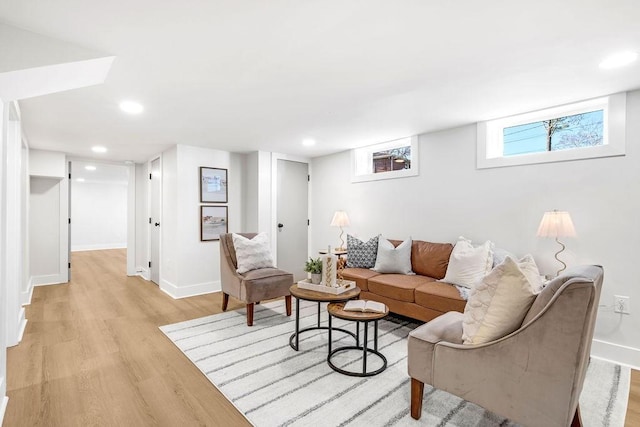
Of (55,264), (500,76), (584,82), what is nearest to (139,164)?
(55,264)

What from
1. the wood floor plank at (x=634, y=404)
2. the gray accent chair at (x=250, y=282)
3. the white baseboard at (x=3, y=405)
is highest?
the gray accent chair at (x=250, y=282)

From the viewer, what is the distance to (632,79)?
2.32 meters

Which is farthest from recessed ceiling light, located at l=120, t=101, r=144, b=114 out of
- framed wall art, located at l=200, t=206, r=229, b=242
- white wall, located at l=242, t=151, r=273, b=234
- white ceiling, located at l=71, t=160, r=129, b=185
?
white ceiling, located at l=71, t=160, r=129, b=185

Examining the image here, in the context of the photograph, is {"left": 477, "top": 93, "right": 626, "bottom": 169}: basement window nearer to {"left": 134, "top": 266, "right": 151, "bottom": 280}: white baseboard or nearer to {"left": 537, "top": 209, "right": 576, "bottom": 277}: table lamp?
{"left": 537, "top": 209, "right": 576, "bottom": 277}: table lamp

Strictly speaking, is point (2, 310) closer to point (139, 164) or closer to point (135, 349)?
point (135, 349)

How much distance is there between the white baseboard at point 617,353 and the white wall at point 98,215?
11.9m

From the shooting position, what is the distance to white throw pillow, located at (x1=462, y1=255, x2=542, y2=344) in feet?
5.01

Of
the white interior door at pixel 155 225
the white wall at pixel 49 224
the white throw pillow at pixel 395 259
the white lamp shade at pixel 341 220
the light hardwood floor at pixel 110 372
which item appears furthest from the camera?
the white interior door at pixel 155 225

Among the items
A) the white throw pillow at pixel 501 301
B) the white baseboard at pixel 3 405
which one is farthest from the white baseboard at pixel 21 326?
the white throw pillow at pixel 501 301

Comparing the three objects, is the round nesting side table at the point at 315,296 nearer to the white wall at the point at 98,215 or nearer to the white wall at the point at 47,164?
the white wall at the point at 47,164

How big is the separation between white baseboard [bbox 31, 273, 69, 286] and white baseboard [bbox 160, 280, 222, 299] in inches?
76.0

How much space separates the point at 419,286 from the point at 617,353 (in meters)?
1.61

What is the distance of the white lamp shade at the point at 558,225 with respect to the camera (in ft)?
8.40

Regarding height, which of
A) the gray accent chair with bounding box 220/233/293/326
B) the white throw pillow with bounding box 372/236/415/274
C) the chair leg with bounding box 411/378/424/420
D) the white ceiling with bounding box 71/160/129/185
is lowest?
the chair leg with bounding box 411/378/424/420
